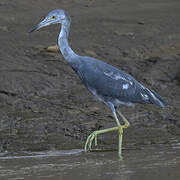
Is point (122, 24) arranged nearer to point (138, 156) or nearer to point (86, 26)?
point (86, 26)

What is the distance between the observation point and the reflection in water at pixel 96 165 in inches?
222

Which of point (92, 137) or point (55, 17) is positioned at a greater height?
point (55, 17)

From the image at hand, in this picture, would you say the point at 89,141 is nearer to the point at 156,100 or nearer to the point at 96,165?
the point at 96,165

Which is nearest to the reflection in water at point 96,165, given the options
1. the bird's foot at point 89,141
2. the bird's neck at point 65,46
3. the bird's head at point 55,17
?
the bird's foot at point 89,141

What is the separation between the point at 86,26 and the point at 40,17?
3.12 ft

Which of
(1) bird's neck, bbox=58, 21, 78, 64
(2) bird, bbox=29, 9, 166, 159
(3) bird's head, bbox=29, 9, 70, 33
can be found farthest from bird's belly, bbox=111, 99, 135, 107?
(3) bird's head, bbox=29, 9, 70, 33

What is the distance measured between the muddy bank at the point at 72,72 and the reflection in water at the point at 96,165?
1.47 feet

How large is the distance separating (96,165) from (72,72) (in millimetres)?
3360

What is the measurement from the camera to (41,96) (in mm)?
8547

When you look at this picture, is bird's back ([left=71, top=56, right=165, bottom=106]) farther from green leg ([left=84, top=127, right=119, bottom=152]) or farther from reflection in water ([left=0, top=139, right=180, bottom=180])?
reflection in water ([left=0, top=139, right=180, bottom=180])

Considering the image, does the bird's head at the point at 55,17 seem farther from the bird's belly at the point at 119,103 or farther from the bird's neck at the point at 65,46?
the bird's belly at the point at 119,103

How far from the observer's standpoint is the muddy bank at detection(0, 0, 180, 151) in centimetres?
762

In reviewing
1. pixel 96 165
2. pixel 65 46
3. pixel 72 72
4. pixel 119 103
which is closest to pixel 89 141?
pixel 96 165

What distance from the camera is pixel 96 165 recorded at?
618cm
